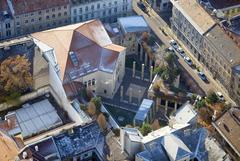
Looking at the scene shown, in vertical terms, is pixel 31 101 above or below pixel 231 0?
below

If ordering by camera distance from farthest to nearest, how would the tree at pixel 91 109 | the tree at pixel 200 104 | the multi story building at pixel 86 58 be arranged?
1. the multi story building at pixel 86 58
2. the tree at pixel 200 104
3. the tree at pixel 91 109

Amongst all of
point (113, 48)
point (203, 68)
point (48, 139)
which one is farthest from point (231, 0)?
point (48, 139)

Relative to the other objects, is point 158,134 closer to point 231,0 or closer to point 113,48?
point 113,48

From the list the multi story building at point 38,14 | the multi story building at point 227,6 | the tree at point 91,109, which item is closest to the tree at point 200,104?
the tree at point 91,109

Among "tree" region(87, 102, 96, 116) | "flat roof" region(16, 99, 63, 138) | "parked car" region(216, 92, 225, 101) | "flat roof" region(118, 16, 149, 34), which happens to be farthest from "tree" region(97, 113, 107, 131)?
"flat roof" region(118, 16, 149, 34)

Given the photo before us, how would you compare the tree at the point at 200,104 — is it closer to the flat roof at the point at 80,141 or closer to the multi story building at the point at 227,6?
the flat roof at the point at 80,141

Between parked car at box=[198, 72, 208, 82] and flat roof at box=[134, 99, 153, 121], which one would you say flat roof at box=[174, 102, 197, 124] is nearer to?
flat roof at box=[134, 99, 153, 121]
